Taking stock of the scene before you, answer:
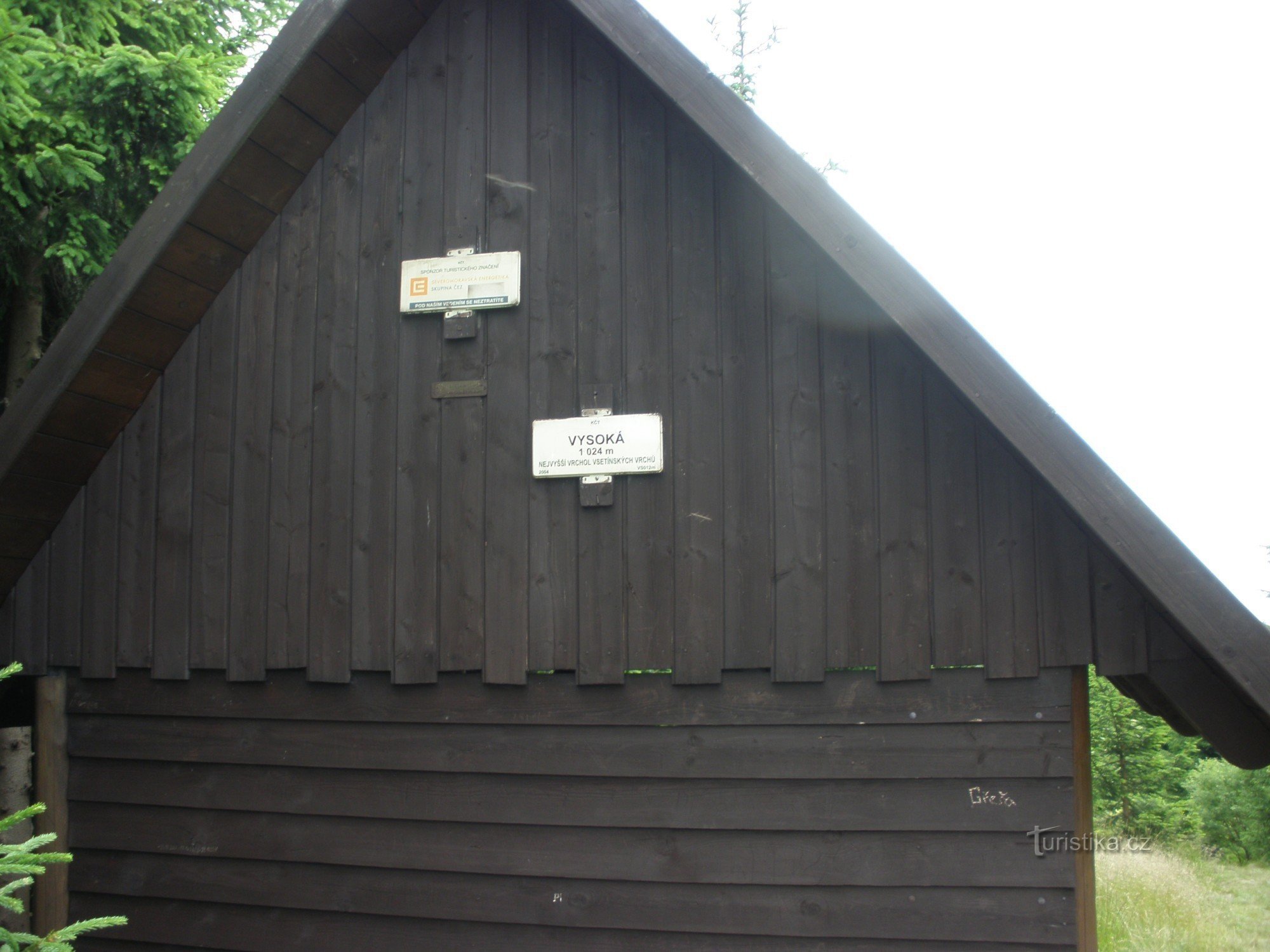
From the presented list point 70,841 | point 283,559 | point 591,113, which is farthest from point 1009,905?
point 70,841

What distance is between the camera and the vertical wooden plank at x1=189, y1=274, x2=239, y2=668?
193 inches

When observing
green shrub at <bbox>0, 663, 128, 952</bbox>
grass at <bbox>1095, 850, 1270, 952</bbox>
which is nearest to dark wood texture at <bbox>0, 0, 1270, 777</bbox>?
green shrub at <bbox>0, 663, 128, 952</bbox>

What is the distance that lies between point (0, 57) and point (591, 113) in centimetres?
471

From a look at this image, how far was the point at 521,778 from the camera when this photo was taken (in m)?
4.51

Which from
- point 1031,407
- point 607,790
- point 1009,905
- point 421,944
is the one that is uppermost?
point 1031,407

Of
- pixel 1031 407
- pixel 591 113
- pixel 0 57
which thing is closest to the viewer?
pixel 1031 407

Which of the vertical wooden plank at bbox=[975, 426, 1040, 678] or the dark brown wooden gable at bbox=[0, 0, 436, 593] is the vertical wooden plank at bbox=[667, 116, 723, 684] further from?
the dark brown wooden gable at bbox=[0, 0, 436, 593]

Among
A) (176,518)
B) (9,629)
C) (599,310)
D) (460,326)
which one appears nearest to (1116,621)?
(599,310)

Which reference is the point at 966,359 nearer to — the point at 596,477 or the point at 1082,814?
the point at 596,477

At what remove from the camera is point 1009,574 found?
4023 mm

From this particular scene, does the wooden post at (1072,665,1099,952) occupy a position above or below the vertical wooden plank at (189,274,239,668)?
below

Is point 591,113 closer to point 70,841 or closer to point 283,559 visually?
point 283,559

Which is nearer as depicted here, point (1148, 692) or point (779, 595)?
point (779, 595)

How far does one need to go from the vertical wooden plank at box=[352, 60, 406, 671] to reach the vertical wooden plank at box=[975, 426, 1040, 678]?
2.53m
